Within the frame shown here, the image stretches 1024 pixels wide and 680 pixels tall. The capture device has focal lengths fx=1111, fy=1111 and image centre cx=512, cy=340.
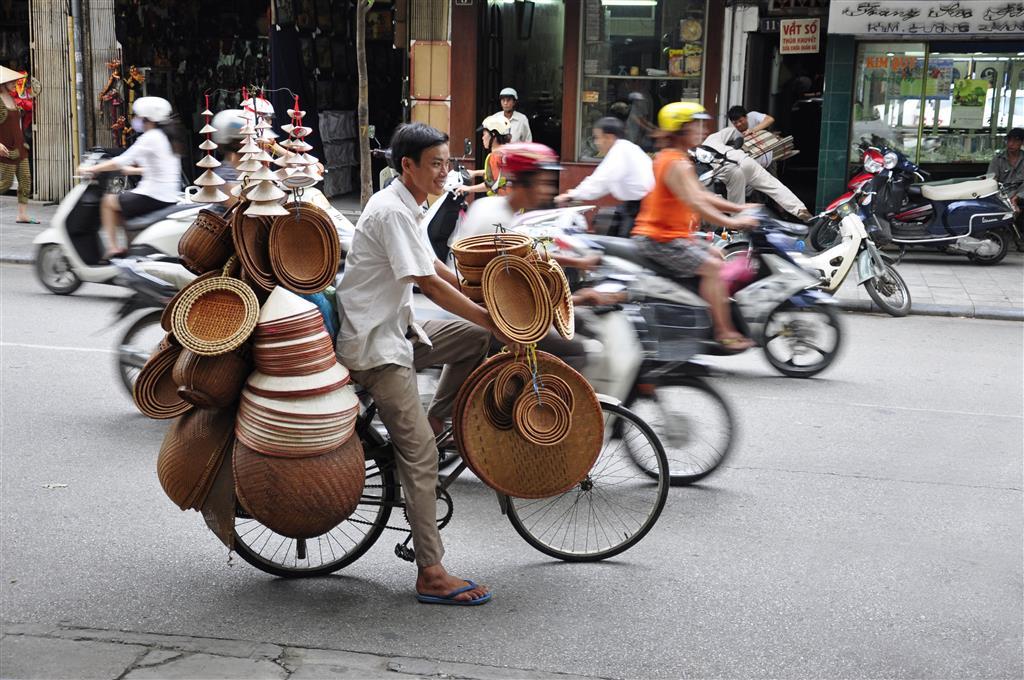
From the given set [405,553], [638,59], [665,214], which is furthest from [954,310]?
[405,553]

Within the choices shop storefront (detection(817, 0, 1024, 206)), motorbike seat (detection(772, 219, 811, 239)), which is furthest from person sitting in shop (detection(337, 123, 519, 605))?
shop storefront (detection(817, 0, 1024, 206))

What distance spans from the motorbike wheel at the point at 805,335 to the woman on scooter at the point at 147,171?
503cm

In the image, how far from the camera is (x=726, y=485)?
5840 mm

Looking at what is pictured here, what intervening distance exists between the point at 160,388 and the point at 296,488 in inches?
28.7

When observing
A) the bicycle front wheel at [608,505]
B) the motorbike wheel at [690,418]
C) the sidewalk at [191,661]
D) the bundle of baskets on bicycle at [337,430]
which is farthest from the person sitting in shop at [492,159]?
the sidewalk at [191,661]

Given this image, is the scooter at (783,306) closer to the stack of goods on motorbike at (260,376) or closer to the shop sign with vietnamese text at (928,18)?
the stack of goods on motorbike at (260,376)

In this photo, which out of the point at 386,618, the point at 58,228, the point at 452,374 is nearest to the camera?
the point at 386,618

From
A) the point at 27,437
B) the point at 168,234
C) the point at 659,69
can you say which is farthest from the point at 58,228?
the point at 659,69

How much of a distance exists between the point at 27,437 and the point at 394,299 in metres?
3.29

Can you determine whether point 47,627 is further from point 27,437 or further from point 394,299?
point 27,437

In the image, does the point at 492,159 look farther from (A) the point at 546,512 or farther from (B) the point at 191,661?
(B) the point at 191,661

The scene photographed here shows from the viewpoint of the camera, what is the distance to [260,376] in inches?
156

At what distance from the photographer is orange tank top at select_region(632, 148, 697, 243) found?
6926 mm

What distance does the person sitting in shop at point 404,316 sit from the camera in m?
4.11
